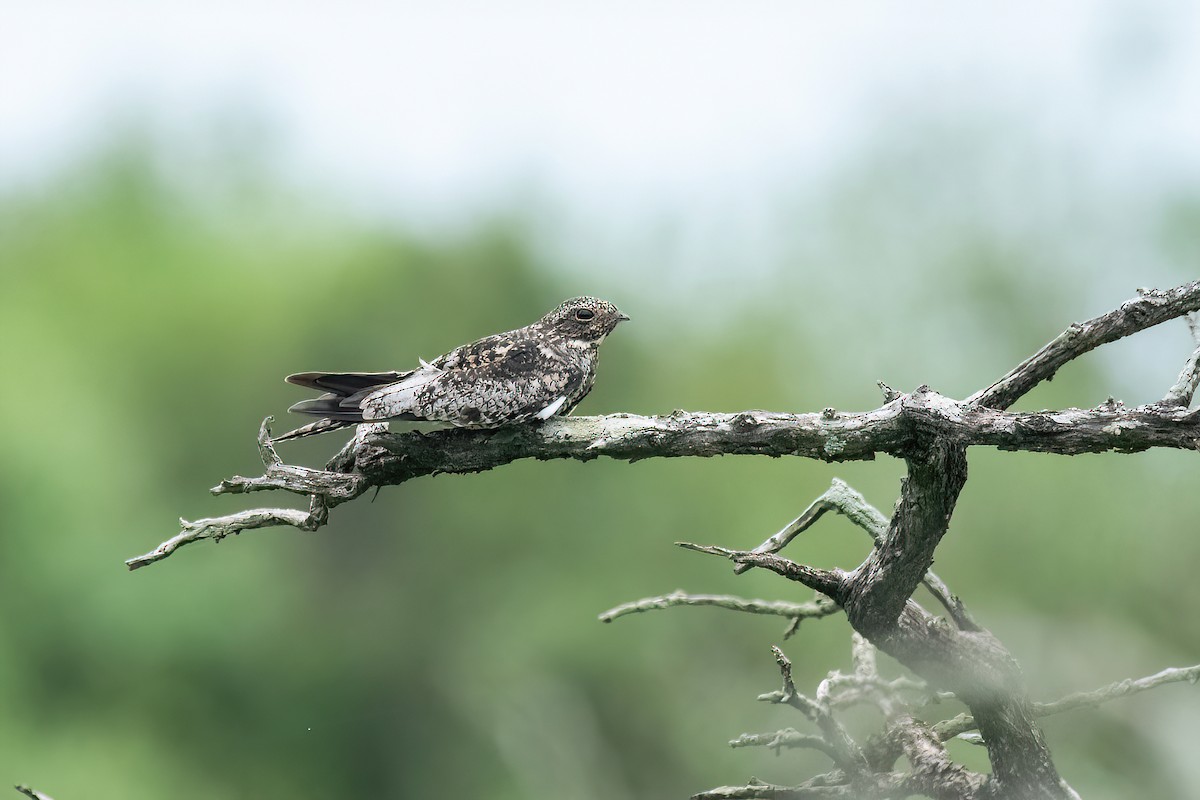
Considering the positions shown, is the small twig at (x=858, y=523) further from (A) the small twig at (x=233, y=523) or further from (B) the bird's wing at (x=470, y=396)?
(A) the small twig at (x=233, y=523)

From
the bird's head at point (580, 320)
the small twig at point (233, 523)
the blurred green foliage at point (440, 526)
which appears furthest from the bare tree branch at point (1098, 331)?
the blurred green foliage at point (440, 526)

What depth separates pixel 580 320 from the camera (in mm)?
5156

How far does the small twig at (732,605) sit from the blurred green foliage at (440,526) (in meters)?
7.74

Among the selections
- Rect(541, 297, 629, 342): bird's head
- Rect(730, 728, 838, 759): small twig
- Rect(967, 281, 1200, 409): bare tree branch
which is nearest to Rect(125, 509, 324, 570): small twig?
Rect(541, 297, 629, 342): bird's head

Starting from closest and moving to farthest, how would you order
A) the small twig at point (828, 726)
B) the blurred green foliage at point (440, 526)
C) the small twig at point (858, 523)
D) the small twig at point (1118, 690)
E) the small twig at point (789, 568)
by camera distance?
the small twig at point (789, 568) → the small twig at point (828, 726) → the small twig at point (1118, 690) → the small twig at point (858, 523) → the blurred green foliage at point (440, 526)

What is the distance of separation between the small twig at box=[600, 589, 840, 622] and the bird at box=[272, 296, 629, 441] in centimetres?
76

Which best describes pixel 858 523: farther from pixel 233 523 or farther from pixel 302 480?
pixel 233 523

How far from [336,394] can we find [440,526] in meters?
31.7

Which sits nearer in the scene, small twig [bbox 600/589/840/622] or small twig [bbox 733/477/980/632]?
small twig [bbox 733/477/980/632]

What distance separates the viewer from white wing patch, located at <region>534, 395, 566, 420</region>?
4395 millimetres

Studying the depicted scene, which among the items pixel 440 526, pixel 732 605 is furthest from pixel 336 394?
pixel 440 526

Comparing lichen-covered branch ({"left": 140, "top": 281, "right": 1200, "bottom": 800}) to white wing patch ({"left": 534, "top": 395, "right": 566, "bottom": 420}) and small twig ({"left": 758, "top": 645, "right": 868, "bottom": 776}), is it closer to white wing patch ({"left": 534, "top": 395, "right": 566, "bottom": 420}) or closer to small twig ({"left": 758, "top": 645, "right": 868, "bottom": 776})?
small twig ({"left": 758, "top": 645, "right": 868, "bottom": 776})

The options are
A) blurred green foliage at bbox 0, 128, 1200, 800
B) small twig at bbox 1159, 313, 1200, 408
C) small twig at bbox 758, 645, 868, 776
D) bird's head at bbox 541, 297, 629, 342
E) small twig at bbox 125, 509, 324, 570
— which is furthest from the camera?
blurred green foliage at bbox 0, 128, 1200, 800

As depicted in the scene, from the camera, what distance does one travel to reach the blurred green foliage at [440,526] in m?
22.1
